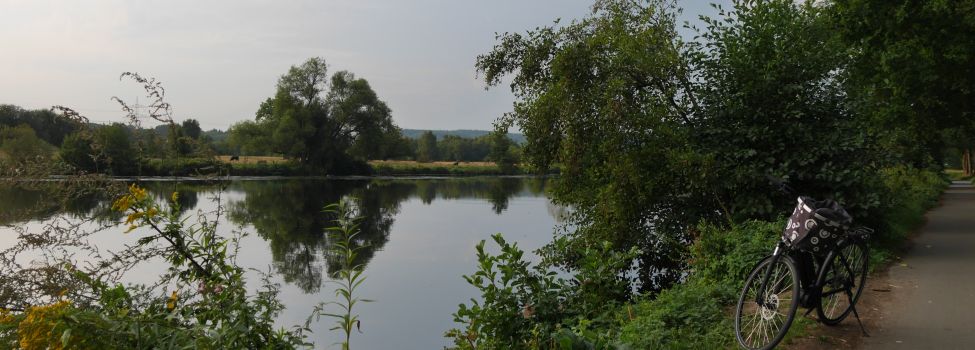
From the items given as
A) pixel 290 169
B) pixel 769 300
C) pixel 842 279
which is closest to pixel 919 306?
pixel 842 279

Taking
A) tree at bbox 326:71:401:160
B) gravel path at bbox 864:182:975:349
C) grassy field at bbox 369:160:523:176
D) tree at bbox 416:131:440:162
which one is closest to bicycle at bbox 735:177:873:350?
gravel path at bbox 864:182:975:349

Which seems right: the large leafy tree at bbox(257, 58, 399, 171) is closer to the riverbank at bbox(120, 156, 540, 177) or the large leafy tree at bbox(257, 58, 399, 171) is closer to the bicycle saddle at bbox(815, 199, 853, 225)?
the riverbank at bbox(120, 156, 540, 177)

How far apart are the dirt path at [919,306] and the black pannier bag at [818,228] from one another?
94 cm

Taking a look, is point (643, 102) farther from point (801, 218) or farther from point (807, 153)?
point (801, 218)

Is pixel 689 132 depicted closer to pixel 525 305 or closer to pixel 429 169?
pixel 525 305

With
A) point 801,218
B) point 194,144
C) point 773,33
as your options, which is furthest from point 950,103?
point 194,144

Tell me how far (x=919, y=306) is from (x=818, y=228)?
110 inches

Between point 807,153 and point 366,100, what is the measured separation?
59.5 m

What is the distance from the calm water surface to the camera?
11.5 m

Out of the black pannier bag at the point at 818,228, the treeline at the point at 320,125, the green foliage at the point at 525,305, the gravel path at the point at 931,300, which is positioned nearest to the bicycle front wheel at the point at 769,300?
the black pannier bag at the point at 818,228

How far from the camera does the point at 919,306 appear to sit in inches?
253

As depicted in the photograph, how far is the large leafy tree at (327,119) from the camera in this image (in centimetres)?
6175

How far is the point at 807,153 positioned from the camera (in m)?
10.4

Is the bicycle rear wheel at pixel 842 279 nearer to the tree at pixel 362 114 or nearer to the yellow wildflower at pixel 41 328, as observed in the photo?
the yellow wildflower at pixel 41 328
